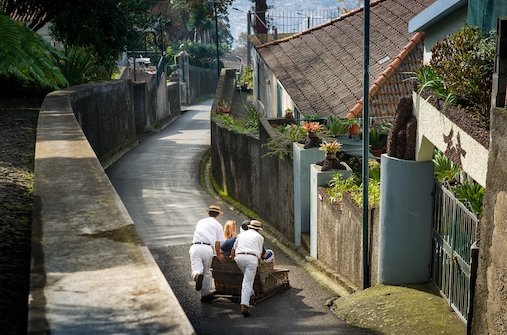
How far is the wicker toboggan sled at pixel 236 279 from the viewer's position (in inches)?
480

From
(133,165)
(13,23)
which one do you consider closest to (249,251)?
(13,23)

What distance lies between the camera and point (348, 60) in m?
22.7

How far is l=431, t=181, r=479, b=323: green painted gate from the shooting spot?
986 centimetres

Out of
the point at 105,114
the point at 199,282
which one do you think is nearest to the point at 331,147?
the point at 199,282

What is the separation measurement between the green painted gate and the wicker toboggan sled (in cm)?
259

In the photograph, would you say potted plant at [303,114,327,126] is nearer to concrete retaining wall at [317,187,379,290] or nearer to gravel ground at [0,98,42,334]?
concrete retaining wall at [317,187,379,290]

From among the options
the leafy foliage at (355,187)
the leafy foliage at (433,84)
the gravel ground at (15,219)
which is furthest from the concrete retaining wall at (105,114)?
the leafy foliage at (433,84)

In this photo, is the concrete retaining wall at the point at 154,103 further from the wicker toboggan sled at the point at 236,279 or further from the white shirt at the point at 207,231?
the white shirt at the point at 207,231

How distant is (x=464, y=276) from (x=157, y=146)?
78.8 ft

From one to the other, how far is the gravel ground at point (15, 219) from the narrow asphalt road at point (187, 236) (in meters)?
3.39

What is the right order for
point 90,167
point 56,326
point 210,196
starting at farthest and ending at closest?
point 210,196, point 90,167, point 56,326

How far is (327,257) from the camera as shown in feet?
48.7

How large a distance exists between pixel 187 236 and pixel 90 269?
1218cm

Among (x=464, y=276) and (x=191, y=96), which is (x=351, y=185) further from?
(x=191, y=96)
